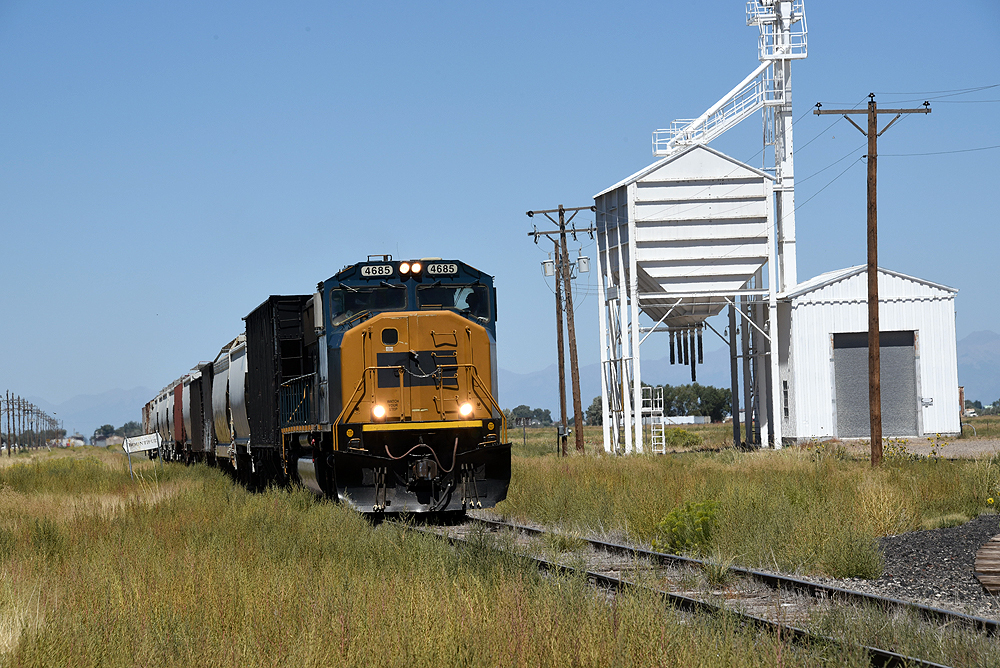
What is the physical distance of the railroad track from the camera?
7.14 metres

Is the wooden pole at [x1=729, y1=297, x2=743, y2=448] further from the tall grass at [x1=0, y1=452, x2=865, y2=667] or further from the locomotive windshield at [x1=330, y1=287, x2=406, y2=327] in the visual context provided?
the tall grass at [x1=0, y1=452, x2=865, y2=667]

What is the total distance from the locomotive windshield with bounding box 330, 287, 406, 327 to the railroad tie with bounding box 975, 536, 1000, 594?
8308 millimetres

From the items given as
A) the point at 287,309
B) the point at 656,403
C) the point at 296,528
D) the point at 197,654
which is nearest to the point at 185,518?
the point at 296,528

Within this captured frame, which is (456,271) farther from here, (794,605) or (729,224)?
(729,224)

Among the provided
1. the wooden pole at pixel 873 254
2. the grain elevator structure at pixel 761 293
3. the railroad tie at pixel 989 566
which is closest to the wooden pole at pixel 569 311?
the grain elevator structure at pixel 761 293

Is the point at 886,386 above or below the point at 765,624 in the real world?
above

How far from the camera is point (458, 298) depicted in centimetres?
1517

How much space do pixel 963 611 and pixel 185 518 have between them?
406 inches

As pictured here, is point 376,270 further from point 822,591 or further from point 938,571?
point 938,571

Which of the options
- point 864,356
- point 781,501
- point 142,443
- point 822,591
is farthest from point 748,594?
point 864,356

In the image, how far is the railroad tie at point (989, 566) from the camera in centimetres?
930

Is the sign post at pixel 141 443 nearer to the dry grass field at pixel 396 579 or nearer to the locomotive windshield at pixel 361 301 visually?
the dry grass field at pixel 396 579

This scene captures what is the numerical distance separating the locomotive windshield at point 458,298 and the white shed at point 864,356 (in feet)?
64.4

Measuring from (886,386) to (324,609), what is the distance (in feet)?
94.7
